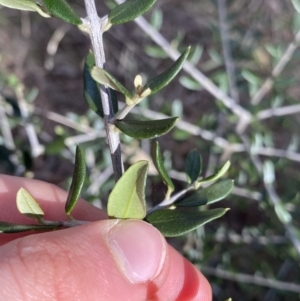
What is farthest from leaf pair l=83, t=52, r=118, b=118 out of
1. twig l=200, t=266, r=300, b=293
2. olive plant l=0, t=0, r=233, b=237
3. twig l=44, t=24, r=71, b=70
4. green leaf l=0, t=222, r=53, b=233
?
twig l=44, t=24, r=71, b=70

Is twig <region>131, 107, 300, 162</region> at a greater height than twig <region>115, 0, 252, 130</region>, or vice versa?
twig <region>115, 0, 252, 130</region>

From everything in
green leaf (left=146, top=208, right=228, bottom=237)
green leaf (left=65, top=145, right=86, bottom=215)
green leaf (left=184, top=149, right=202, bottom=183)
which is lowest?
green leaf (left=146, top=208, right=228, bottom=237)

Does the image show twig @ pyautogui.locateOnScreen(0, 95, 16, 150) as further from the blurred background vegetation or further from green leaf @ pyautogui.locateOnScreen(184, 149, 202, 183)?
green leaf @ pyautogui.locateOnScreen(184, 149, 202, 183)

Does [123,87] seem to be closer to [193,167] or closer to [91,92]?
[91,92]

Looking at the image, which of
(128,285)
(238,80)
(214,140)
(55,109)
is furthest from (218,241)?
(55,109)

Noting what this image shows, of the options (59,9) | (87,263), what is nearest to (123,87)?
(59,9)

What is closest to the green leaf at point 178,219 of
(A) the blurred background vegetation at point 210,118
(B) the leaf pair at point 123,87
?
(B) the leaf pair at point 123,87

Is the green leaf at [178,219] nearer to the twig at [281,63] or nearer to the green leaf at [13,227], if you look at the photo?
the green leaf at [13,227]
